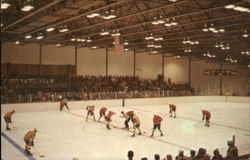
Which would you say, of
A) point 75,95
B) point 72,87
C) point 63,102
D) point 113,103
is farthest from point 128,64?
point 63,102

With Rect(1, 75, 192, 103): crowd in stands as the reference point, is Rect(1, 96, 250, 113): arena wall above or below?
below

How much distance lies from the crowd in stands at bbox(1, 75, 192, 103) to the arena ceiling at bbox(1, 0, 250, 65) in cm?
381

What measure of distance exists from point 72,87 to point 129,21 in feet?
39.0

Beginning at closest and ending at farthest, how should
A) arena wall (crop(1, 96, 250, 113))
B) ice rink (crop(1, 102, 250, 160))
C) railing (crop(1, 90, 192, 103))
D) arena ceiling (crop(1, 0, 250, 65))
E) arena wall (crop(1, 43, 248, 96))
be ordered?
ice rink (crop(1, 102, 250, 160)) → arena ceiling (crop(1, 0, 250, 65)) → arena wall (crop(1, 96, 250, 113)) → railing (crop(1, 90, 192, 103)) → arena wall (crop(1, 43, 248, 96))

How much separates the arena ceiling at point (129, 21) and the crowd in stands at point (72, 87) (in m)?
3.81

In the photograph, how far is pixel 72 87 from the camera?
3141 cm

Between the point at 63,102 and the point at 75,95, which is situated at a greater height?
the point at 75,95

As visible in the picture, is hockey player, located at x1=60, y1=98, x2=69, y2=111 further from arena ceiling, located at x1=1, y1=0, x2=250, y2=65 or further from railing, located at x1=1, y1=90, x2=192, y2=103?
arena ceiling, located at x1=1, y1=0, x2=250, y2=65

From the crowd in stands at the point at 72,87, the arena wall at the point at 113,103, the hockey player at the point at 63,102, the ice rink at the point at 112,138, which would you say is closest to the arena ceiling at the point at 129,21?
the crowd in stands at the point at 72,87

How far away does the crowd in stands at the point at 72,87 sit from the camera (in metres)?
26.6

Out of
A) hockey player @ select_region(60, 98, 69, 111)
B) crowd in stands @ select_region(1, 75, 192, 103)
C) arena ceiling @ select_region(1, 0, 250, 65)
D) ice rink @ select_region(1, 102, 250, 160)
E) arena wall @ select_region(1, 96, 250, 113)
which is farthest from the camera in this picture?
crowd in stands @ select_region(1, 75, 192, 103)

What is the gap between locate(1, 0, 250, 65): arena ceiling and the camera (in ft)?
Result: 52.0

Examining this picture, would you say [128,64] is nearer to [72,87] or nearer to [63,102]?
[72,87]

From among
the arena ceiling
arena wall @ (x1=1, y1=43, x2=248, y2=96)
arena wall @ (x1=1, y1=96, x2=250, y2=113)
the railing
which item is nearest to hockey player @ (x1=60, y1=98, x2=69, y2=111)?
arena wall @ (x1=1, y1=96, x2=250, y2=113)
